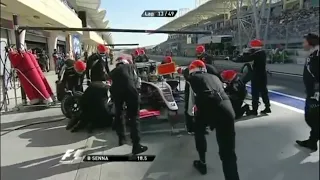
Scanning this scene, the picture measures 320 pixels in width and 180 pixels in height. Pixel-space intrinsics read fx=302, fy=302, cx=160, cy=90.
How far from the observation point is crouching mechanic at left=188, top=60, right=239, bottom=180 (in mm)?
1347

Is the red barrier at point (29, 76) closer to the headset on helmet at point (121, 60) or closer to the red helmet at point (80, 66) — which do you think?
the red helmet at point (80, 66)

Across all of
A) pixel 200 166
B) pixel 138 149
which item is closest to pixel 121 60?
pixel 138 149

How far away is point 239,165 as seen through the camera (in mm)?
1471

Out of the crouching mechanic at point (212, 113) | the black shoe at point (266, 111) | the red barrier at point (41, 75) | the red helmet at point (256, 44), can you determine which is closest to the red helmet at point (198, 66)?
the crouching mechanic at point (212, 113)

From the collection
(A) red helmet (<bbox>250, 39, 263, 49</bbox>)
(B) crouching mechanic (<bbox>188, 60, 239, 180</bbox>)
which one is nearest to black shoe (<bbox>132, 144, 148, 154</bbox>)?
(B) crouching mechanic (<bbox>188, 60, 239, 180</bbox>)

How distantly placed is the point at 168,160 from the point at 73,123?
86cm

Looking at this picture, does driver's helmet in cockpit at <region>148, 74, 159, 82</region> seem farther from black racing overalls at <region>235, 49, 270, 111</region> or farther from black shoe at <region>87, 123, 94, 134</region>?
black racing overalls at <region>235, 49, 270, 111</region>

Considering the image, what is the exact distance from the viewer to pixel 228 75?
141cm

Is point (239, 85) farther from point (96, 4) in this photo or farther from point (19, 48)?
point (19, 48)

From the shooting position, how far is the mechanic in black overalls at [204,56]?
4.40ft

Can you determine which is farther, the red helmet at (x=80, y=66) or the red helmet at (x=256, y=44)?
the red helmet at (x=80, y=66)

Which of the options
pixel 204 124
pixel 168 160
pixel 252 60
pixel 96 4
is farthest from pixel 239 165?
pixel 96 4

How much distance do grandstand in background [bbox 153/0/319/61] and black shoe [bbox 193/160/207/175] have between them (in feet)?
2.10

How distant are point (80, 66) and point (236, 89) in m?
0.81
